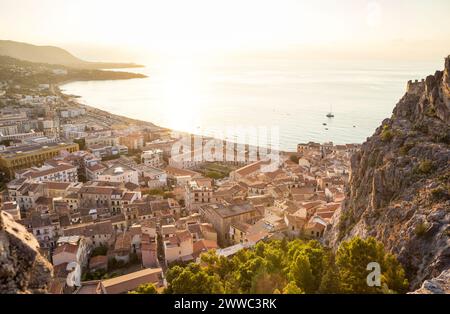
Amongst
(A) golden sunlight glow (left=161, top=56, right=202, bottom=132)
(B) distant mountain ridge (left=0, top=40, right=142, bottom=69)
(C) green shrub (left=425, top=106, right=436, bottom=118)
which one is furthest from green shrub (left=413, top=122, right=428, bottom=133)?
(B) distant mountain ridge (left=0, top=40, right=142, bottom=69)

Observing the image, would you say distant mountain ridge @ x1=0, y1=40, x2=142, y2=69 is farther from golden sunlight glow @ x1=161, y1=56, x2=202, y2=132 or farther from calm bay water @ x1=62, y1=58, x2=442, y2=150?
golden sunlight glow @ x1=161, y1=56, x2=202, y2=132

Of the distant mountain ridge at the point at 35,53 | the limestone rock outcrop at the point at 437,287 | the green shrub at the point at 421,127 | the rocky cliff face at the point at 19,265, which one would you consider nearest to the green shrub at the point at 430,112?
the green shrub at the point at 421,127

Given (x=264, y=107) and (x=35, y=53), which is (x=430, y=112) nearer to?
(x=264, y=107)

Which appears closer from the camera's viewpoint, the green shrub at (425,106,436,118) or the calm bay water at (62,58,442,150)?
the green shrub at (425,106,436,118)

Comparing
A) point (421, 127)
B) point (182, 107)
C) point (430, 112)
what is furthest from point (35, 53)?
point (421, 127)

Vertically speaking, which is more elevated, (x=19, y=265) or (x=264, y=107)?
(x=19, y=265)

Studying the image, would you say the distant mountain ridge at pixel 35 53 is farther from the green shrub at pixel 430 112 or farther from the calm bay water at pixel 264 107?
the green shrub at pixel 430 112
